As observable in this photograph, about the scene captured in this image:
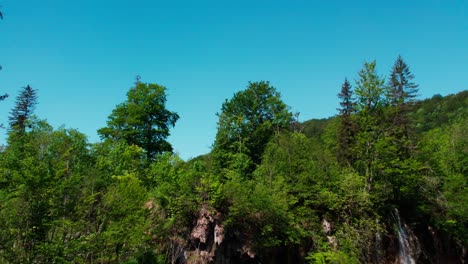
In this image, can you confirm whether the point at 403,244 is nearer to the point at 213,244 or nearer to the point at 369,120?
the point at 369,120

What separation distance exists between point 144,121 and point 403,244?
25.8 meters

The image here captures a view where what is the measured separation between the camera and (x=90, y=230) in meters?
16.9

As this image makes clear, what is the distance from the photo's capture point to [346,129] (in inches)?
1428

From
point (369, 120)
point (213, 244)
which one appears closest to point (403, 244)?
point (369, 120)

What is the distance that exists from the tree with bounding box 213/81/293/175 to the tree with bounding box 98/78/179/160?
19.2ft

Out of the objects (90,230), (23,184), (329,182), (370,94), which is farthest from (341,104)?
(23,184)

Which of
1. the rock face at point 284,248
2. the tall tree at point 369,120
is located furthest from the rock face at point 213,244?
the tall tree at point 369,120

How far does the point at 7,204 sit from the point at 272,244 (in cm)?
1338

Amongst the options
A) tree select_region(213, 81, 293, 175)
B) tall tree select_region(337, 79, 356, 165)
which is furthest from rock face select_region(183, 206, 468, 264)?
tree select_region(213, 81, 293, 175)

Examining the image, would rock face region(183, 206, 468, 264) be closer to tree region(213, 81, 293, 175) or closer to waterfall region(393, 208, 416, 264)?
waterfall region(393, 208, 416, 264)

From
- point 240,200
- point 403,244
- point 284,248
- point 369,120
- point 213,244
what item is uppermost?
point 369,120

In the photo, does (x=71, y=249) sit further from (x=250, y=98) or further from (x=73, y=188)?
(x=250, y=98)

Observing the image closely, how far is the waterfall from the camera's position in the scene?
25.9 metres

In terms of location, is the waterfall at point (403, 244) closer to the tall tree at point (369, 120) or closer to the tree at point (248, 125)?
the tall tree at point (369, 120)
